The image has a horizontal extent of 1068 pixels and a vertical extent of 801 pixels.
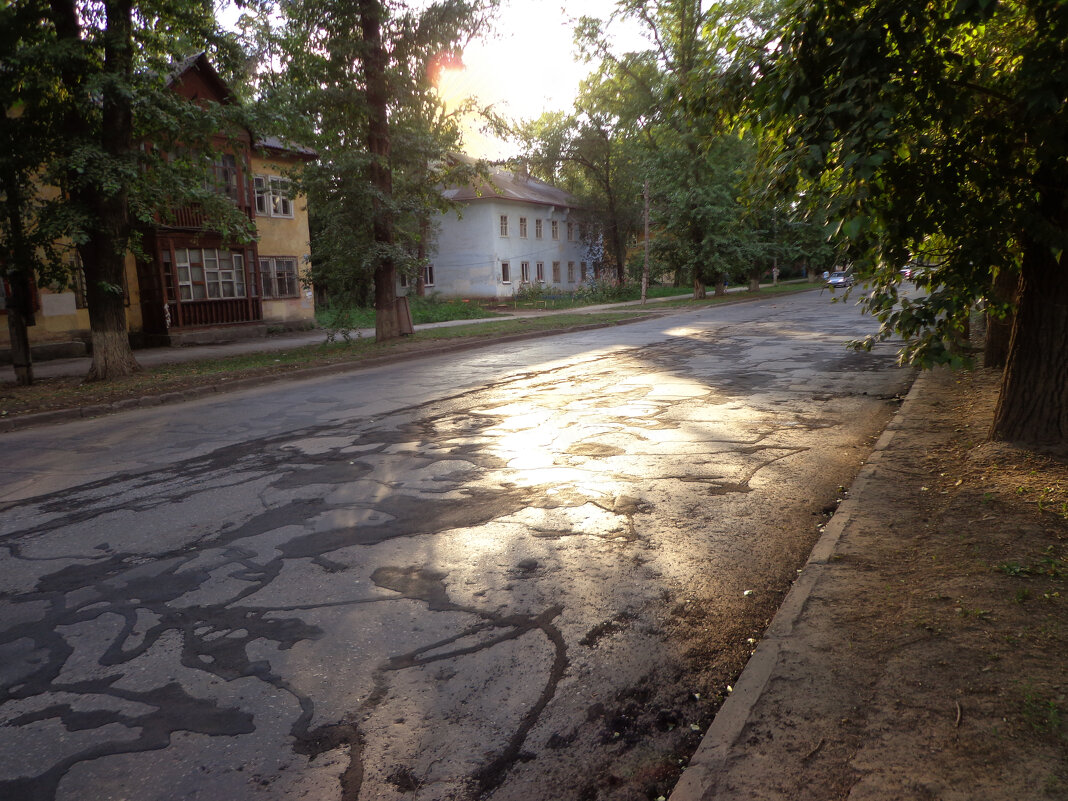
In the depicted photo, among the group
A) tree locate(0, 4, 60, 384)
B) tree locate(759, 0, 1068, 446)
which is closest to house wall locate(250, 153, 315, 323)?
tree locate(0, 4, 60, 384)

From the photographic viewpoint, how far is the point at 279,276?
30156 mm

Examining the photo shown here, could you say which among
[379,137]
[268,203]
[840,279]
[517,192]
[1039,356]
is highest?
[517,192]

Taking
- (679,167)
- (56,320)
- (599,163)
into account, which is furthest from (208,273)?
(599,163)

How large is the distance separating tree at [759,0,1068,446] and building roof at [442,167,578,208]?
129 ft

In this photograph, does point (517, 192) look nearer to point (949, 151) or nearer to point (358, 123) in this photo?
point (358, 123)

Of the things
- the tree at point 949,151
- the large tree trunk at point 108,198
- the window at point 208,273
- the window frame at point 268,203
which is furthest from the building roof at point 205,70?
the tree at point 949,151

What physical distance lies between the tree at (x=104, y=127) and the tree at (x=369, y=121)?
3.17 m

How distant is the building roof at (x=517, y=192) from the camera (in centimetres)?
4547

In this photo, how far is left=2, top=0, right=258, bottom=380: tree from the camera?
13.2 metres

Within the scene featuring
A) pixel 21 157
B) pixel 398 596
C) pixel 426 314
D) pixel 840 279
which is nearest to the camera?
pixel 398 596

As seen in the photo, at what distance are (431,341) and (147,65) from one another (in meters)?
8.72

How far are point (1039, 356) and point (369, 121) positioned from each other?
17.4 meters

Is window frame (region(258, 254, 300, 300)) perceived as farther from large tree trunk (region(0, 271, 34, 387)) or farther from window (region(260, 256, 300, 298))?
large tree trunk (region(0, 271, 34, 387))

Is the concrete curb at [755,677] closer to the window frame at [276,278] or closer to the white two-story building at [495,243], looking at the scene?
the window frame at [276,278]
